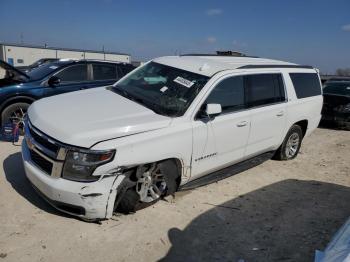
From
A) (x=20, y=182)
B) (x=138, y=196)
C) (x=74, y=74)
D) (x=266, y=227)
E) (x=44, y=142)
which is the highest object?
(x=74, y=74)

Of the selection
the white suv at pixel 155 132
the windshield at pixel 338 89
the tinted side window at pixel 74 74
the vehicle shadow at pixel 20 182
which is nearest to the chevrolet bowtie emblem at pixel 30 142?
the white suv at pixel 155 132

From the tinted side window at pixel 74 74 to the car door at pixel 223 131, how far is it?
4261mm

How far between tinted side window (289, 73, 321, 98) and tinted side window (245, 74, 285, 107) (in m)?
0.54

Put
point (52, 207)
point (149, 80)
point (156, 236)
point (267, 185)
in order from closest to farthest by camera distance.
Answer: point (156, 236) → point (52, 207) → point (149, 80) → point (267, 185)

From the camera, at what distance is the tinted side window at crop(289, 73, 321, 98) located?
6.89 meters

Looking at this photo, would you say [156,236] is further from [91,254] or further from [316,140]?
[316,140]

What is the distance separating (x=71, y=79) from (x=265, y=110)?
4.50 metres

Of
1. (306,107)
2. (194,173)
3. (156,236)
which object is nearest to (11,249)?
(156,236)

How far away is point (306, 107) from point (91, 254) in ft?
16.5

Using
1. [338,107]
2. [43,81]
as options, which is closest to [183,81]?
[43,81]

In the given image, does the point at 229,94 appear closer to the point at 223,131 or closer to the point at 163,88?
the point at 223,131

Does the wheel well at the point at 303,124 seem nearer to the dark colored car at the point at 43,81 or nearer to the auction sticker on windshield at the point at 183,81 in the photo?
the auction sticker on windshield at the point at 183,81

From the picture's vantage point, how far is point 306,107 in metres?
7.09

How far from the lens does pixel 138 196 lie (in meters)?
4.43
